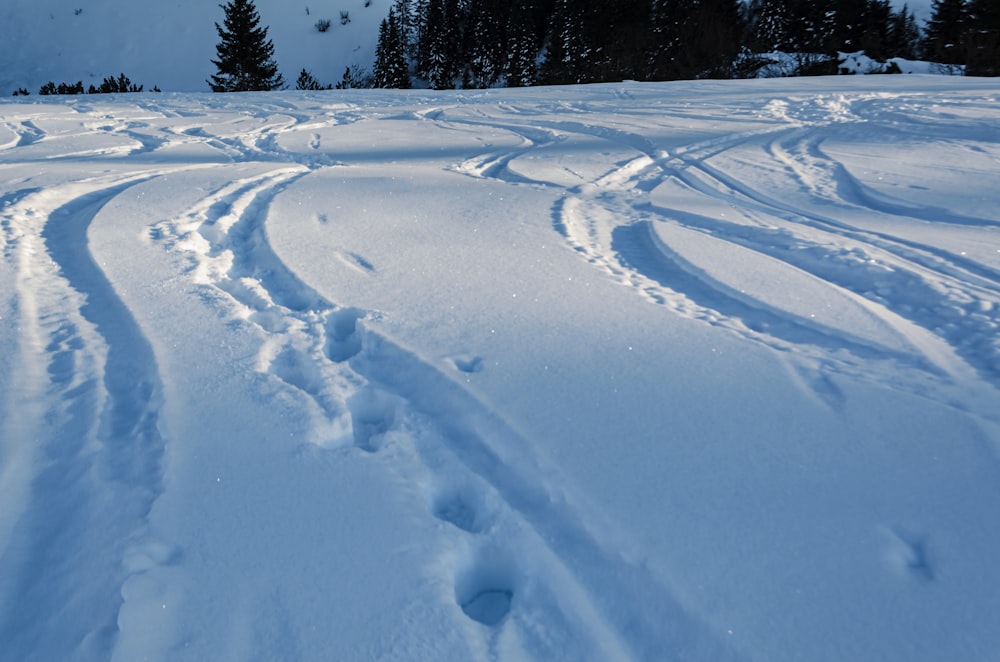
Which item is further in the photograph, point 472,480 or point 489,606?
point 472,480

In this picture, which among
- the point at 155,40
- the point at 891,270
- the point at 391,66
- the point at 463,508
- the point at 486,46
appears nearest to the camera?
the point at 463,508

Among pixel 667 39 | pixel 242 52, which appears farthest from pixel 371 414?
pixel 667 39

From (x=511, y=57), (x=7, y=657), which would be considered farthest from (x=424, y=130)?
(x=511, y=57)

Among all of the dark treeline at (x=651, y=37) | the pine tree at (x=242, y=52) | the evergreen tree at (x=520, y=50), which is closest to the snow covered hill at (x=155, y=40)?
the dark treeline at (x=651, y=37)

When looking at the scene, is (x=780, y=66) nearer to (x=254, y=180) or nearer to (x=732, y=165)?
(x=732, y=165)

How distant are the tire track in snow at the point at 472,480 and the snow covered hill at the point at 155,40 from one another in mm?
37475

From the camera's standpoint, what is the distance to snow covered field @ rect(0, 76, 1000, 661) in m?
1.46

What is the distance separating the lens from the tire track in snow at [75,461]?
1466 millimetres

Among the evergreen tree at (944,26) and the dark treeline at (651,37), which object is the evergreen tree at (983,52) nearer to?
the dark treeline at (651,37)

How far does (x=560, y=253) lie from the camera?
3.67 m

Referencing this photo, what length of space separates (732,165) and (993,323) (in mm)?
3558

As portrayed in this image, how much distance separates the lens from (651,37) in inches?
1191

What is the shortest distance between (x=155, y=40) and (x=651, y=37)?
98.2 feet

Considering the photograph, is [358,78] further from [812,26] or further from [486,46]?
[812,26]
